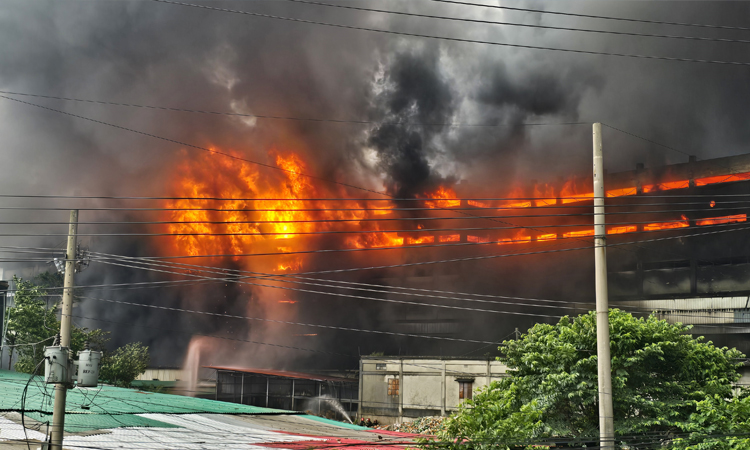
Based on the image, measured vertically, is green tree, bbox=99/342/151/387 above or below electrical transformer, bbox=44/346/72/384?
below

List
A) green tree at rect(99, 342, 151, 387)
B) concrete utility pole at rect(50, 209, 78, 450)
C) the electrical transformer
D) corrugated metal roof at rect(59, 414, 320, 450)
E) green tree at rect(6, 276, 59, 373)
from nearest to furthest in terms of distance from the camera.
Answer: the electrical transformer, concrete utility pole at rect(50, 209, 78, 450), corrugated metal roof at rect(59, 414, 320, 450), green tree at rect(6, 276, 59, 373), green tree at rect(99, 342, 151, 387)

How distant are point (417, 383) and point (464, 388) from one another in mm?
3967

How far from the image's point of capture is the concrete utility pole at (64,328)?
15367mm

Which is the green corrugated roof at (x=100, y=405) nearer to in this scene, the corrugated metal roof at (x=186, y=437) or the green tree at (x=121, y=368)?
the corrugated metal roof at (x=186, y=437)

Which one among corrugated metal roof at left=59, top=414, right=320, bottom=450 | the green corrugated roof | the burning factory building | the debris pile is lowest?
the debris pile

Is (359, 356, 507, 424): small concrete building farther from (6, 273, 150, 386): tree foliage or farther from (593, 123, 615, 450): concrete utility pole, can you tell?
(593, 123, 615, 450): concrete utility pole

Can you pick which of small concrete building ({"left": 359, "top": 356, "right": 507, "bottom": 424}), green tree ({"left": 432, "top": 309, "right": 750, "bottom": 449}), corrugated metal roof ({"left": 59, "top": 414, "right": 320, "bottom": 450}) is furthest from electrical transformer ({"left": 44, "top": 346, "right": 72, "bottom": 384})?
small concrete building ({"left": 359, "top": 356, "right": 507, "bottom": 424})

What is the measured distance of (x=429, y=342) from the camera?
66000 millimetres

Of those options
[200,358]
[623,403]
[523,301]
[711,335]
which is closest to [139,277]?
[200,358]

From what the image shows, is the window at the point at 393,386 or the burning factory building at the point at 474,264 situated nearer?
the window at the point at 393,386

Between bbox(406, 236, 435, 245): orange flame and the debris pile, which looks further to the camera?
bbox(406, 236, 435, 245): orange flame

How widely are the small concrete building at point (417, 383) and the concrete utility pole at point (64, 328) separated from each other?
3375 centimetres

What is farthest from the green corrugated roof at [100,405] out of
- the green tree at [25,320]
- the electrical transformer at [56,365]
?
the green tree at [25,320]

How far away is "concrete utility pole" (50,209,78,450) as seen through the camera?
1537 cm
